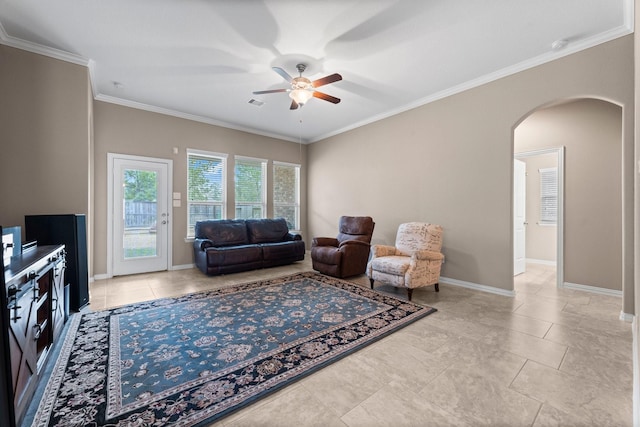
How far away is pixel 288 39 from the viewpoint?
2.89 m

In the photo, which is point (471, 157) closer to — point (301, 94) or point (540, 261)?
point (301, 94)

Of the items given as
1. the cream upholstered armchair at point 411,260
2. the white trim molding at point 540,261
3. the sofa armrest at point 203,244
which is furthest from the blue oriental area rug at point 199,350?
the white trim molding at point 540,261

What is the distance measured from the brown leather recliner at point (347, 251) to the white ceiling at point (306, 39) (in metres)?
2.26

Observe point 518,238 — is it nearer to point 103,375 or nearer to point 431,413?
point 431,413

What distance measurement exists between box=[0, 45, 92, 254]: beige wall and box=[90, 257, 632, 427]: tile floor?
1380mm

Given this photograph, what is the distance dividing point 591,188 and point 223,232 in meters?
5.93

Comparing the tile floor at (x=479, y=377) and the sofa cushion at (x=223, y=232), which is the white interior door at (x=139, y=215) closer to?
the sofa cushion at (x=223, y=232)

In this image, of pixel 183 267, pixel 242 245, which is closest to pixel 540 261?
pixel 242 245

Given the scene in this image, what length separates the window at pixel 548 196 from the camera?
18.3 feet

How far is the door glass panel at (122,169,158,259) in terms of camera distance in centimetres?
464

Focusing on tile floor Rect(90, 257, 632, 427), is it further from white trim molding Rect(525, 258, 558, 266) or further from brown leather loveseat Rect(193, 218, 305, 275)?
white trim molding Rect(525, 258, 558, 266)

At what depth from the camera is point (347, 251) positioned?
4.40 metres

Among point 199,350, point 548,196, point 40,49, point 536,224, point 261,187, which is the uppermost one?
point 40,49

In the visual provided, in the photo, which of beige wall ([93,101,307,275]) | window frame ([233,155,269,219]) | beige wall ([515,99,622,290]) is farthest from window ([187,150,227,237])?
beige wall ([515,99,622,290])
